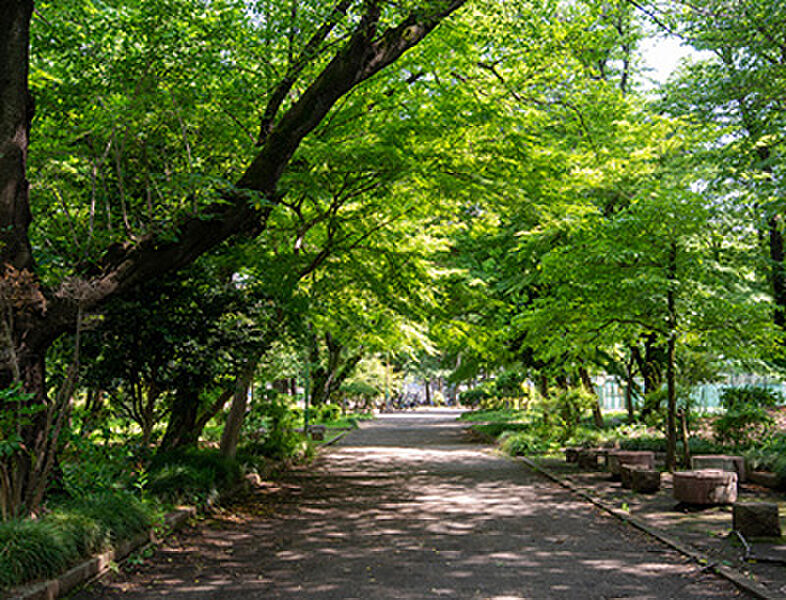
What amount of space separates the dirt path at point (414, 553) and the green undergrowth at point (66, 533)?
394 mm

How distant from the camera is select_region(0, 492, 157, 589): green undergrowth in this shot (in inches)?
216

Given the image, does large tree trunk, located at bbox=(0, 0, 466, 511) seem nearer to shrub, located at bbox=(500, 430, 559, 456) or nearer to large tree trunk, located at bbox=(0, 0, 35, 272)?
large tree trunk, located at bbox=(0, 0, 35, 272)

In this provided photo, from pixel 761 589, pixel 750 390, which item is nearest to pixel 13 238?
pixel 761 589

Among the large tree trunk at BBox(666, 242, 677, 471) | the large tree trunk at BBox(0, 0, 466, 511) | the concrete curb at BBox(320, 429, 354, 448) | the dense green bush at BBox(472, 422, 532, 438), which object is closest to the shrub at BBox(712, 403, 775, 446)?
the large tree trunk at BBox(666, 242, 677, 471)

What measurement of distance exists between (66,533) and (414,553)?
3554mm

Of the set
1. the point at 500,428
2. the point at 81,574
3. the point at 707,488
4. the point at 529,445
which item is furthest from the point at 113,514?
the point at 500,428

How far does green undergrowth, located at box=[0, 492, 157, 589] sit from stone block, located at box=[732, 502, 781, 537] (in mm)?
6809

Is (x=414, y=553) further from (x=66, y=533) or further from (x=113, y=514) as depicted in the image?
(x=66, y=533)

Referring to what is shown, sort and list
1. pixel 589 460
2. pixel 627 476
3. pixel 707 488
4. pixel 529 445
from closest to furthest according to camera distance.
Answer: pixel 707 488, pixel 627 476, pixel 589 460, pixel 529 445

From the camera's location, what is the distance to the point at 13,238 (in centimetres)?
728

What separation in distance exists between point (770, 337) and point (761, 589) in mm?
7932

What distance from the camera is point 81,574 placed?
5984mm

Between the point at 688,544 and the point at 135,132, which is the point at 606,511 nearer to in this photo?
the point at 688,544

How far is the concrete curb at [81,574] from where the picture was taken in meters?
5.25
